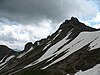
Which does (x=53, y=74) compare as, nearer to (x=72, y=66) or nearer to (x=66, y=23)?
(x=72, y=66)

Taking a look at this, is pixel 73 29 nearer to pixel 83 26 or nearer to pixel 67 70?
pixel 83 26

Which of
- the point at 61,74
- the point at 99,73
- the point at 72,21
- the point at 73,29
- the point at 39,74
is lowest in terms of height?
the point at 99,73

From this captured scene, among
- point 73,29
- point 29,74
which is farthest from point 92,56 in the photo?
point 73,29

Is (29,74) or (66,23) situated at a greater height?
(66,23)

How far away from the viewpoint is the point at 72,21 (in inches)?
6629

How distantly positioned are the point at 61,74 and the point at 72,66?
5839 millimetres

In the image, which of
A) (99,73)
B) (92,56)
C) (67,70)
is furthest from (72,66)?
(99,73)

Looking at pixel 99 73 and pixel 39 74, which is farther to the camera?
pixel 39 74

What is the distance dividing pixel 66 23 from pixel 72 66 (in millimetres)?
106876

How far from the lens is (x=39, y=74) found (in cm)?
7431

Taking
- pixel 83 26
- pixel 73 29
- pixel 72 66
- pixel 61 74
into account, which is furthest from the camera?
pixel 83 26

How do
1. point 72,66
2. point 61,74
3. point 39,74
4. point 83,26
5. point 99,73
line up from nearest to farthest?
point 99,73 < point 61,74 < point 72,66 < point 39,74 < point 83,26

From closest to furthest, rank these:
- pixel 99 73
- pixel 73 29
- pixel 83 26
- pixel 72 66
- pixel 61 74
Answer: pixel 99 73, pixel 61 74, pixel 72 66, pixel 73 29, pixel 83 26

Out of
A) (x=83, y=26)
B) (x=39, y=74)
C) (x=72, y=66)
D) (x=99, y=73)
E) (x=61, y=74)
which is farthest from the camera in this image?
(x=83, y=26)
